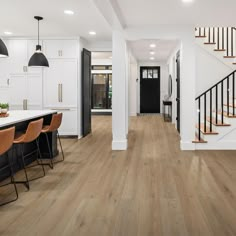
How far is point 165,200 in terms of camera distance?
3.52m

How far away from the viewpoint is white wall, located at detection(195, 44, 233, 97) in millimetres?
8008

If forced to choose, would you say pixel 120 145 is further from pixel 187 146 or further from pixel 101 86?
pixel 101 86

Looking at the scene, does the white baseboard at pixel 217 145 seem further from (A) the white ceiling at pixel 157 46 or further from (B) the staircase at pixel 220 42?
(A) the white ceiling at pixel 157 46

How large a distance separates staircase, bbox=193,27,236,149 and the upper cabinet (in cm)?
326

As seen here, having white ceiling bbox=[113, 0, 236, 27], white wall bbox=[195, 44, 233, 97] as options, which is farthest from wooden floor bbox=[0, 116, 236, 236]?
white ceiling bbox=[113, 0, 236, 27]

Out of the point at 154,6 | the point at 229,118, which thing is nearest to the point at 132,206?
the point at 154,6

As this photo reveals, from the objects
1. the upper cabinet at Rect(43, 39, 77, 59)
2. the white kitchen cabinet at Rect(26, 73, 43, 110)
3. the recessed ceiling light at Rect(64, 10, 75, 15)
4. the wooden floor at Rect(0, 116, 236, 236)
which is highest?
the recessed ceiling light at Rect(64, 10, 75, 15)

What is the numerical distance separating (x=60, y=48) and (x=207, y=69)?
13.0ft

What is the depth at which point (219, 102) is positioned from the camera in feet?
26.2

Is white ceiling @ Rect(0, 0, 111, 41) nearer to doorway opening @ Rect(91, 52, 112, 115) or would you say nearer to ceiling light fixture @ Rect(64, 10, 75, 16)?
ceiling light fixture @ Rect(64, 10, 75, 16)

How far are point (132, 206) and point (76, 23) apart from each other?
174 inches

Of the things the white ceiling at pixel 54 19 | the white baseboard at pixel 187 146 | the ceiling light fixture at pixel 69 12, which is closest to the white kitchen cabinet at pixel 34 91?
the white ceiling at pixel 54 19

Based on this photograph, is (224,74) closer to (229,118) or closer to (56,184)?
(229,118)

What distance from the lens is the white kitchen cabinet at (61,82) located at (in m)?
7.98
